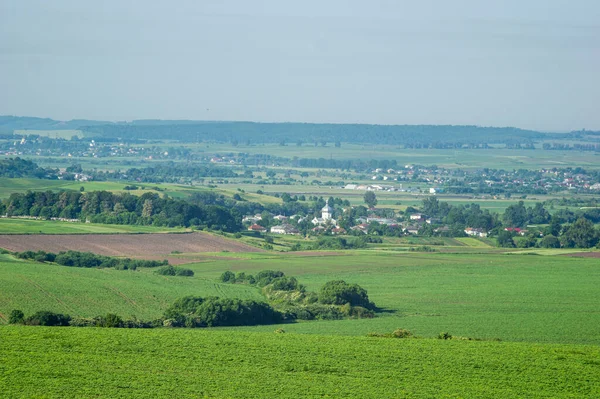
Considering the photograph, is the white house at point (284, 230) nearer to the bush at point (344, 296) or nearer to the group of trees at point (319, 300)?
the group of trees at point (319, 300)

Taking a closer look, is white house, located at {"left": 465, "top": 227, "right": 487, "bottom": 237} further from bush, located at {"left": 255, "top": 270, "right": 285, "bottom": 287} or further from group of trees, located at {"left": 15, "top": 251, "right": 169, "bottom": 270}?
group of trees, located at {"left": 15, "top": 251, "right": 169, "bottom": 270}

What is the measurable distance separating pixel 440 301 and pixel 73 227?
35.5 metres

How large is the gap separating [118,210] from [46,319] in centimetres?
5290

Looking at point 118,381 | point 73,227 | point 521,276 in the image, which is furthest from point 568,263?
point 118,381

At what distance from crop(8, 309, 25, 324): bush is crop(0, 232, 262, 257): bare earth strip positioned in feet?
80.5

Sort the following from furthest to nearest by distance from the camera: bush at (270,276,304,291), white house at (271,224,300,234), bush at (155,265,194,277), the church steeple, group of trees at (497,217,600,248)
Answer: the church steeple < white house at (271,224,300,234) < group of trees at (497,217,600,248) < bush at (155,265,194,277) < bush at (270,276,304,291)

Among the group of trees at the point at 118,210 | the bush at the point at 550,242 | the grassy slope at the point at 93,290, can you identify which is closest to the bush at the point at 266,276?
the grassy slope at the point at 93,290

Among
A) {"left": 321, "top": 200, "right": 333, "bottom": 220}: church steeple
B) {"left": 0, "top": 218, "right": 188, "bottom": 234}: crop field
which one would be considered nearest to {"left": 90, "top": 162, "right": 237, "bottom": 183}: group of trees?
{"left": 321, "top": 200, "right": 333, "bottom": 220}: church steeple

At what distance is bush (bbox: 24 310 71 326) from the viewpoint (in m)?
36.3

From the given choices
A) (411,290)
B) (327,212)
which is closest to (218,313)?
(411,290)

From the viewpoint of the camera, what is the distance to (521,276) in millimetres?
59156

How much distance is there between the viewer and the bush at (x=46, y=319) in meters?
36.3

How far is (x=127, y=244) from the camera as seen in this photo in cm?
6906

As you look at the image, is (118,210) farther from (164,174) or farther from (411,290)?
(164,174)
